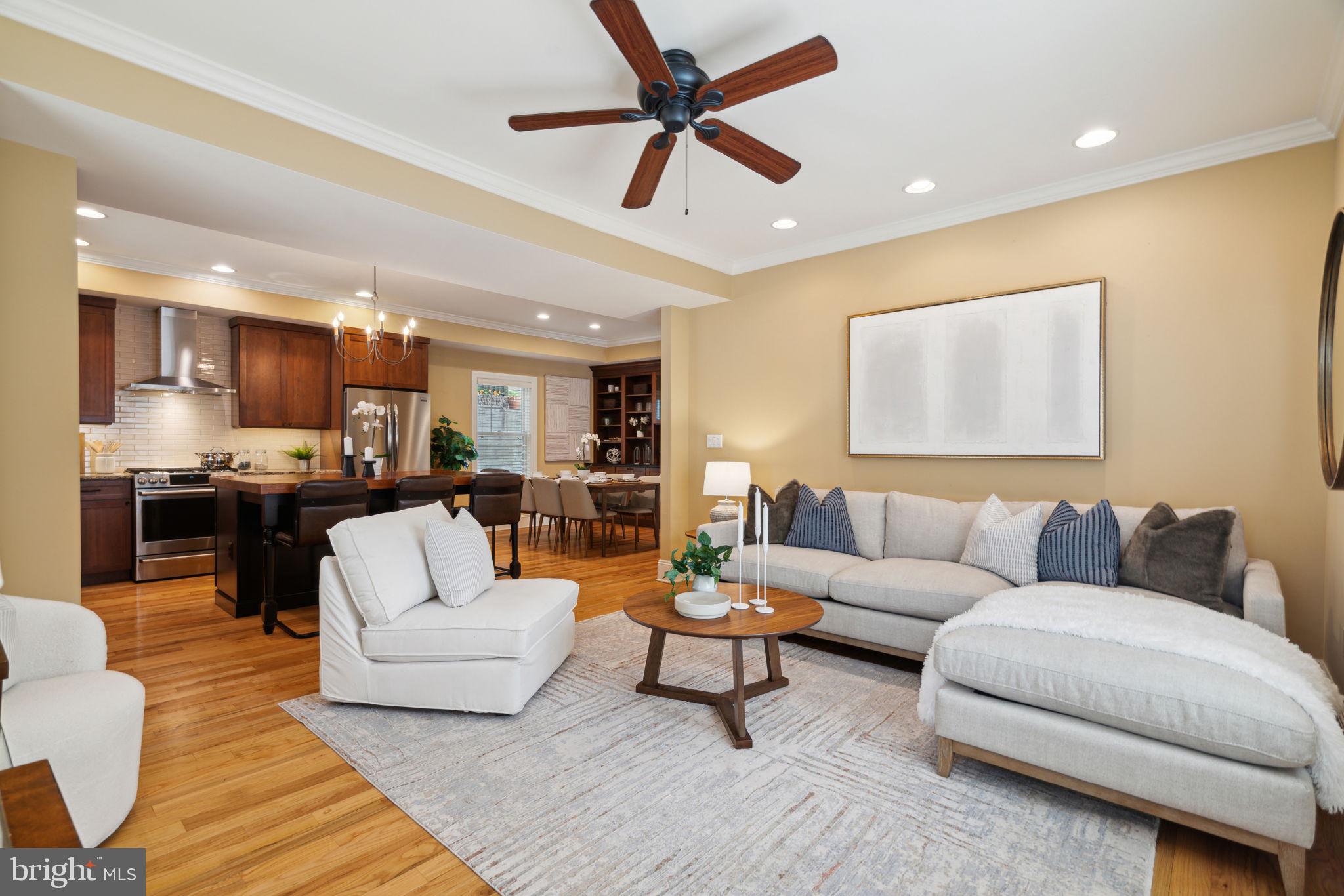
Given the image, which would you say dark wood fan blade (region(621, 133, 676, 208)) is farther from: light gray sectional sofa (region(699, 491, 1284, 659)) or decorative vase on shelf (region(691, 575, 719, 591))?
light gray sectional sofa (region(699, 491, 1284, 659))

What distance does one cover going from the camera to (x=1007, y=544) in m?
3.32

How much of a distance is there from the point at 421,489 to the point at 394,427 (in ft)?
9.63

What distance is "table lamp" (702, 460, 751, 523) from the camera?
4.81 meters

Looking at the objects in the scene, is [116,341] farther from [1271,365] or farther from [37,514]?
[1271,365]

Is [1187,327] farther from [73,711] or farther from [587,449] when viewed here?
[587,449]

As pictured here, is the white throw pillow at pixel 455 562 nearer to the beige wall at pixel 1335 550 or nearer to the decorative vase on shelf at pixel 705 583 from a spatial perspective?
the decorative vase on shelf at pixel 705 583

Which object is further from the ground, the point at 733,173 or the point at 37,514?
the point at 733,173

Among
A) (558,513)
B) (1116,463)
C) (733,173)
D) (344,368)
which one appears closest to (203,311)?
(344,368)

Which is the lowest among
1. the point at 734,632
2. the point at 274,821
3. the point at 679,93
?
the point at 274,821

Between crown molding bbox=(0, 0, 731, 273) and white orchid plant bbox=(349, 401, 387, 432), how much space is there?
→ 247cm

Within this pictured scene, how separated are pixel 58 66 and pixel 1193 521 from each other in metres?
5.06

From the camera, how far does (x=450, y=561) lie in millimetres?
2918

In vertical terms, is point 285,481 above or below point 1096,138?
below

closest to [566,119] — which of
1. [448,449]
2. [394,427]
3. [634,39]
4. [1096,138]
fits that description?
[634,39]
